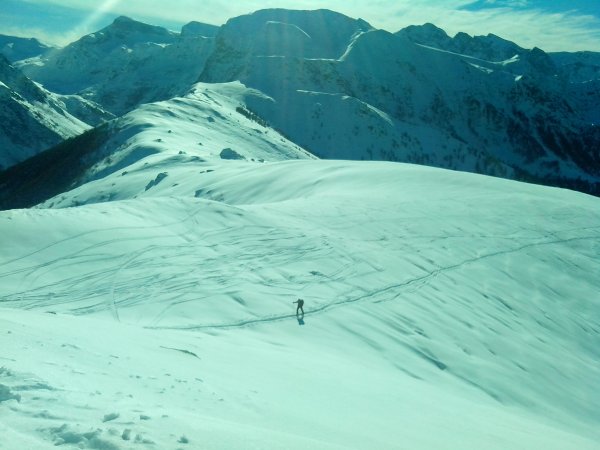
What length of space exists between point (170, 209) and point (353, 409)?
14839 millimetres

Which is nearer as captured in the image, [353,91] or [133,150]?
[133,150]

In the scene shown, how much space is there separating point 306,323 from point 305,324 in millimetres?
67

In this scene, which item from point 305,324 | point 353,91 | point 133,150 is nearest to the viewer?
point 305,324

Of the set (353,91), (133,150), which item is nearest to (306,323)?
(133,150)

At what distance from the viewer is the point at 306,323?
44.5 feet

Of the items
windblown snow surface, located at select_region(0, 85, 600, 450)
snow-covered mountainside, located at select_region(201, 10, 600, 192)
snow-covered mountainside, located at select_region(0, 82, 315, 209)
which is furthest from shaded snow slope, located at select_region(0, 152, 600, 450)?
snow-covered mountainside, located at select_region(201, 10, 600, 192)

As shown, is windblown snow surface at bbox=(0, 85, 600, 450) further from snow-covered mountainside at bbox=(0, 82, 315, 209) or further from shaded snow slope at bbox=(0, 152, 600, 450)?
snow-covered mountainside at bbox=(0, 82, 315, 209)

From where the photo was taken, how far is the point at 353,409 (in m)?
8.52

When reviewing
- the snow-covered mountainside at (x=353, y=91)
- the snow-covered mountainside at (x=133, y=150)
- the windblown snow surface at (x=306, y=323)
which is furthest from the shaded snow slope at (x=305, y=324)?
the snow-covered mountainside at (x=353, y=91)

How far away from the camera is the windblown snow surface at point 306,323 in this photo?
21.5 feet

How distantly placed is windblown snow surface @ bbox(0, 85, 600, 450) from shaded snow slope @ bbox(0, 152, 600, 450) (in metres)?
0.05

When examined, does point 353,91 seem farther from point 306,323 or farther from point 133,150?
point 306,323

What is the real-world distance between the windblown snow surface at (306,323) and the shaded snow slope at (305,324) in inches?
1.9

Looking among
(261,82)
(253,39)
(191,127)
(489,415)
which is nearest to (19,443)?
(489,415)
